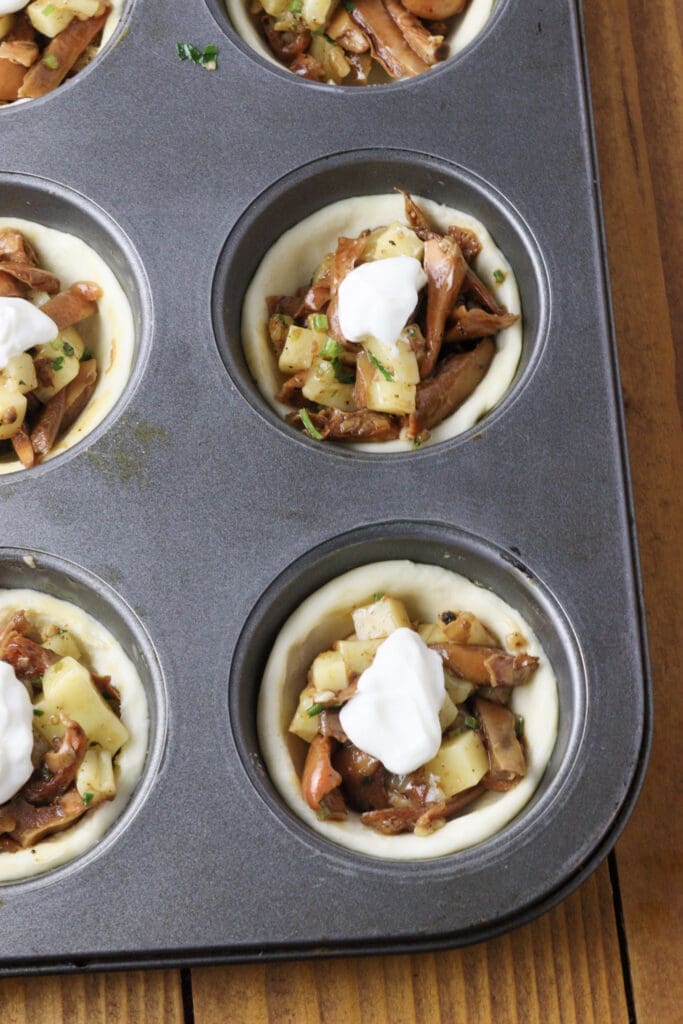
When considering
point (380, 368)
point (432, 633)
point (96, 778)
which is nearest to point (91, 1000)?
point (96, 778)

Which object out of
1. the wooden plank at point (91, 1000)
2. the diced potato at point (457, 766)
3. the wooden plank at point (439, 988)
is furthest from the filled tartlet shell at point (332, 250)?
the wooden plank at point (91, 1000)

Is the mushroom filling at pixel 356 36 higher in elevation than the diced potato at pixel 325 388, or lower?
higher

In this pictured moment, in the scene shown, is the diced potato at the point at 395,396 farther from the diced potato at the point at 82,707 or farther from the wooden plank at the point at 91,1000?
the wooden plank at the point at 91,1000

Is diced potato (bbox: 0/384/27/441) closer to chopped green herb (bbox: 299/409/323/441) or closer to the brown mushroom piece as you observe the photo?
chopped green herb (bbox: 299/409/323/441)

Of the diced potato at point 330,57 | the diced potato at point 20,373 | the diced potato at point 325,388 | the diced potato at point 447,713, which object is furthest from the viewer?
the diced potato at point 330,57

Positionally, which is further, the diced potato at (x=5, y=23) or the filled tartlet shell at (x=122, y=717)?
the diced potato at (x=5, y=23)

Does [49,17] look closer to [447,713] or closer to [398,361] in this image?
[398,361]

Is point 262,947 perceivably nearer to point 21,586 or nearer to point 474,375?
point 21,586
